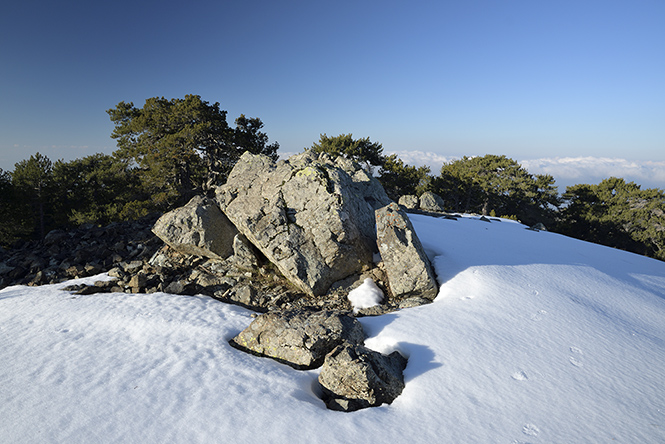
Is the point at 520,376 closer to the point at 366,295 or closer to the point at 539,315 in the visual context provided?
the point at 539,315

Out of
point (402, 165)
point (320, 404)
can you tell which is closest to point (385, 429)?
point (320, 404)

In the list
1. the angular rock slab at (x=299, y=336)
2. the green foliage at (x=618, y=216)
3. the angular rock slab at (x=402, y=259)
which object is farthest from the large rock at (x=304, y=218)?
the green foliage at (x=618, y=216)

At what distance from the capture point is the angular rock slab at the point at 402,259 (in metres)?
Answer: 9.19

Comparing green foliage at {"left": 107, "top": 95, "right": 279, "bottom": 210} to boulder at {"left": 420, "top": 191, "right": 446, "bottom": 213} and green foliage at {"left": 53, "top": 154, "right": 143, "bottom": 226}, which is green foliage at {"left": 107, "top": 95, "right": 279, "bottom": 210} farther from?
boulder at {"left": 420, "top": 191, "right": 446, "bottom": 213}

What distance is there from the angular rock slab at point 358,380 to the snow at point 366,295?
3.27m

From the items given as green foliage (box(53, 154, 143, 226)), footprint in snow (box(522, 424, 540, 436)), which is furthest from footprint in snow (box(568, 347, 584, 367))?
green foliage (box(53, 154, 143, 226))

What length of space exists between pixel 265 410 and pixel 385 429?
207 cm

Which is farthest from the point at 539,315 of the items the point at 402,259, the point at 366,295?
the point at 366,295

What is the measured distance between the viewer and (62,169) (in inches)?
982

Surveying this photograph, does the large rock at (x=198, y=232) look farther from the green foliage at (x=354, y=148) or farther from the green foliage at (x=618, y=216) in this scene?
the green foliage at (x=618, y=216)

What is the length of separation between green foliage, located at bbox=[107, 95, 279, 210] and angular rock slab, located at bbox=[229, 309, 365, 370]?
19.5m

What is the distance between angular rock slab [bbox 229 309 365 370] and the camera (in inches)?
255

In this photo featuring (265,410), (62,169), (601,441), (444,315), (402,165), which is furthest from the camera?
(402,165)

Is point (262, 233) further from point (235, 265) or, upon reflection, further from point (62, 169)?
point (62, 169)
